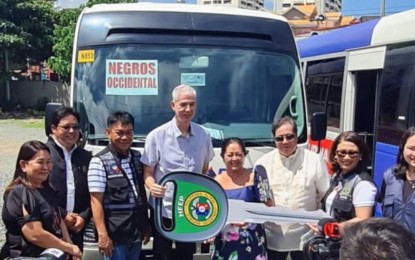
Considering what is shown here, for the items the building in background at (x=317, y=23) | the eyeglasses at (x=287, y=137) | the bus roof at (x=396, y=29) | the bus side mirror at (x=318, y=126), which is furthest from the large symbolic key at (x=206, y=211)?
the building in background at (x=317, y=23)

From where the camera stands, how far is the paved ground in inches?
477

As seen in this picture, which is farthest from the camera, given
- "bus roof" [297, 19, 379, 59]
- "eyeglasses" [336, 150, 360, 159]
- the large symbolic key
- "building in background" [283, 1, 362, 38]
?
"building in background" [283, 1, 362, 38]

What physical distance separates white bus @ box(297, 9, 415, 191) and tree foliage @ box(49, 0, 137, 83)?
18375 millimetres

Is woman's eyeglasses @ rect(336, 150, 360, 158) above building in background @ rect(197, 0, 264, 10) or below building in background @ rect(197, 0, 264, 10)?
below

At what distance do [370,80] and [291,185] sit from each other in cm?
512

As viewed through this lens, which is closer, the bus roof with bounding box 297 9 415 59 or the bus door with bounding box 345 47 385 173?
the bus roof with bounding box 297 9 415 59

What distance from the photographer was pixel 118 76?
16.0 ft

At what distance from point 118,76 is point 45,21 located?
2815cm

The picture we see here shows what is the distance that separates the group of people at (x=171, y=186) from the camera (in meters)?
3.46

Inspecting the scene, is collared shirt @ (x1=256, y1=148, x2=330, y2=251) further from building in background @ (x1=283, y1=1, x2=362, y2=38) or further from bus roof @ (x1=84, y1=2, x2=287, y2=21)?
building in background @ (x1=283, y1=1, x2=362, y2=38)

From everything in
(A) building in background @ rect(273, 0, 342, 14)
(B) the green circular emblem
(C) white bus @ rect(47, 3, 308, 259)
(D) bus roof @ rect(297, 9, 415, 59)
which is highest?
(A) building in background @ rect(273, 0, 342, 14)

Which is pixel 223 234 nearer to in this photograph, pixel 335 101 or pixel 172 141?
pixel 172 141

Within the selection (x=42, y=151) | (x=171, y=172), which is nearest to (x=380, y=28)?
(x=171, y=172)

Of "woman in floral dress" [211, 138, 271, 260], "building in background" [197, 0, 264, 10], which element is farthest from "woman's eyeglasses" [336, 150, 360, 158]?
"building in background" [197, 0, 264, 10]
